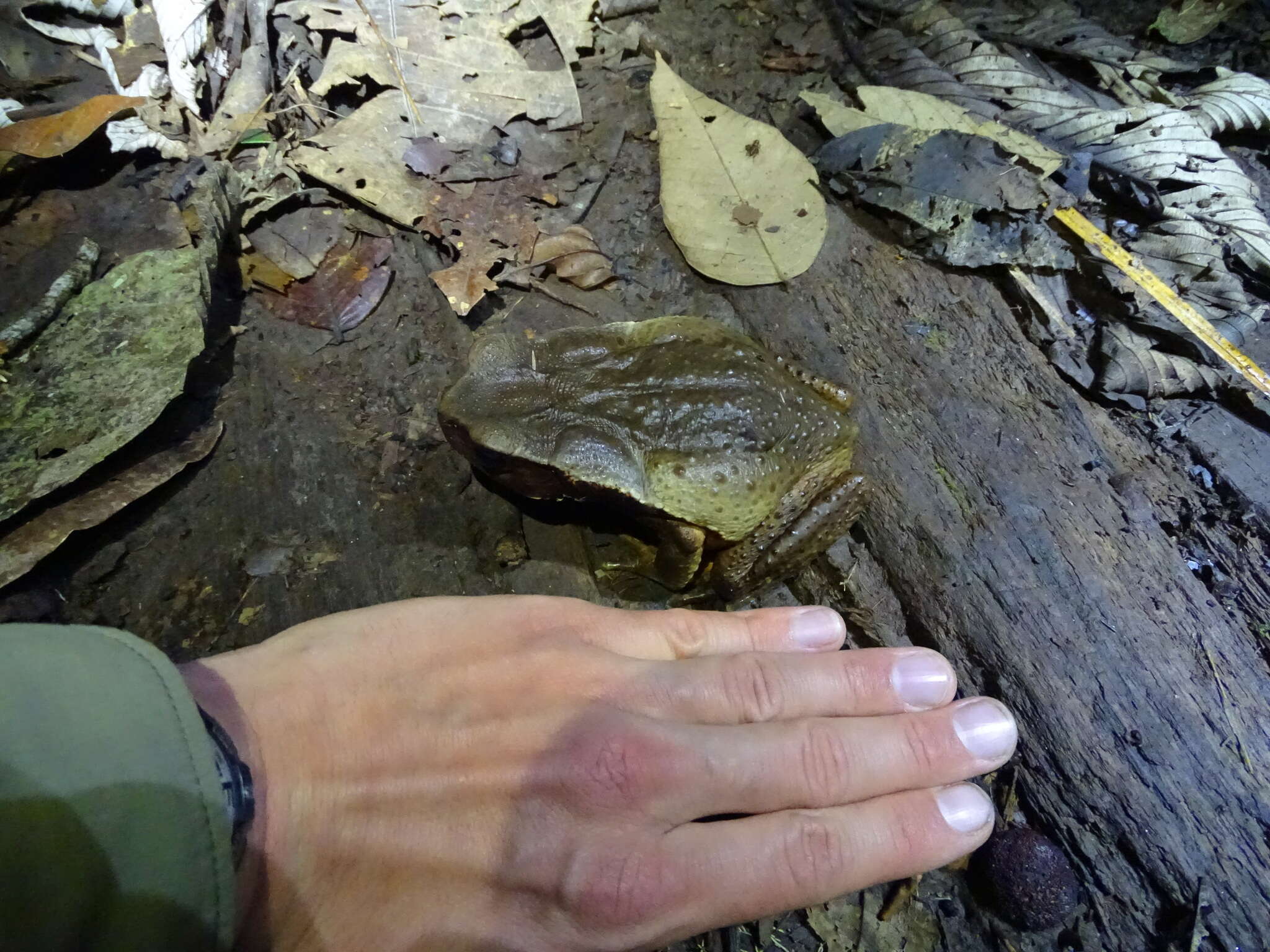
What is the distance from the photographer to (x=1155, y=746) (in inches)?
84.4

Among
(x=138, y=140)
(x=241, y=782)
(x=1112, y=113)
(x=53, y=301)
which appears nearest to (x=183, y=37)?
(x=138, y=140)

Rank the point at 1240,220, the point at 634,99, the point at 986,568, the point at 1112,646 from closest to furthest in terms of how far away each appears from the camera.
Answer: the point at 1112,646, the point at 986,568, the point at 1240,220, the point at 634,99

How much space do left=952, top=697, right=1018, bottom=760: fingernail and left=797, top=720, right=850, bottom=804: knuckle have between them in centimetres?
32

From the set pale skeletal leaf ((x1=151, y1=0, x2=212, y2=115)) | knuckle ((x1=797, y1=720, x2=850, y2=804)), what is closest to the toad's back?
knuckle ((x1=797, y1=720, x2=850, y2=804))

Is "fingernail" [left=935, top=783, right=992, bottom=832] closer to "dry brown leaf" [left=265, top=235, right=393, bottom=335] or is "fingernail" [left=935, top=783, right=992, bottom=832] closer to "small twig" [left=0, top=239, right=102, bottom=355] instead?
"dry brown leaf" [left=265, top=235, right=393, bottom=335]

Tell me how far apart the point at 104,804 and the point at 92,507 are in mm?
1481

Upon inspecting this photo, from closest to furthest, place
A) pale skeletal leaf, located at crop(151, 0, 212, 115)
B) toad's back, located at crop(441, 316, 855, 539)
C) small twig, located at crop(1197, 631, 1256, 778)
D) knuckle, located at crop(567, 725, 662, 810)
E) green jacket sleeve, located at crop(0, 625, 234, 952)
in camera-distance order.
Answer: green jacket sleeve, located at crop(0, 625, 234, 952)
knuckle, located at crop(567, 725, 662, 810)
small twig, located at crop(1197, 631, 1256, 778)
toad's back, located at crop(441, 316, 855, 539)
pale skeletal leaf, located at crop(151, 0, 212, 115)

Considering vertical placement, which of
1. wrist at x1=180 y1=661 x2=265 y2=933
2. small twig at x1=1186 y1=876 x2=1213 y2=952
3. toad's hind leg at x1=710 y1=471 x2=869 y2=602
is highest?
wrist at x1=180 y1=661 x2=265 y2=933

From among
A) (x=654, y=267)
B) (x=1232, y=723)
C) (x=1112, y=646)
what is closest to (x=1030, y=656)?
(x=1112, y=646)

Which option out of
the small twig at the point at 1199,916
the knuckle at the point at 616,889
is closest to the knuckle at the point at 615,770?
the knuckle at the point at 616,889

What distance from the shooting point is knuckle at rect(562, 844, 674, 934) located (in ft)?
4.80

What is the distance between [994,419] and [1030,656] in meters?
0.90

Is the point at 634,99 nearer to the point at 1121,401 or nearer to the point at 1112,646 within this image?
the point at 1121,401

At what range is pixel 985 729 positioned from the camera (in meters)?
1.79
